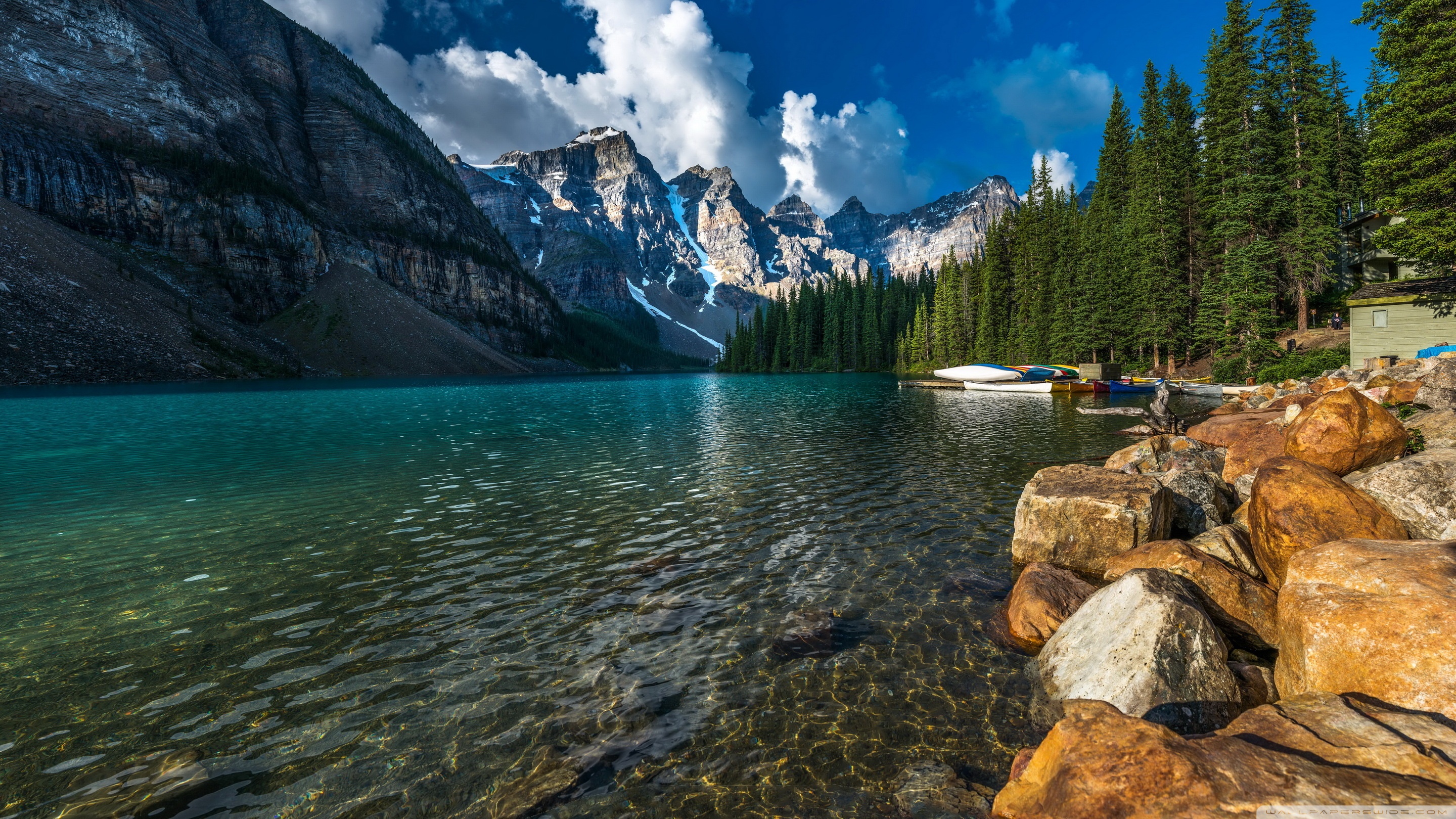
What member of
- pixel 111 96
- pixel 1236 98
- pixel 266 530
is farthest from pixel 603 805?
pixel 111 96

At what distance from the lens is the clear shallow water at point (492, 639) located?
5.82 metres

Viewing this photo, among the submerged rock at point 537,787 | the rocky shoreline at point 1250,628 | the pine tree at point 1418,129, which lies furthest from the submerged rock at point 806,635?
the pine tree at point 1418,129

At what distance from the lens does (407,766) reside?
19.5 ft

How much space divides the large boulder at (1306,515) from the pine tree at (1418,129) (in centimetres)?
3627

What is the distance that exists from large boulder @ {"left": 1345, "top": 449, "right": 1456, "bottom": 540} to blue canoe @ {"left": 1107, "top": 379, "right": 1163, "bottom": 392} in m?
46.7

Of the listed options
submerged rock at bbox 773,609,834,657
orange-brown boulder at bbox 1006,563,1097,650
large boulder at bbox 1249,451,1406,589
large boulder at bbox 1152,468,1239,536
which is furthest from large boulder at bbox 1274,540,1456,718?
large boulder at bbox 1152,468,1239,536

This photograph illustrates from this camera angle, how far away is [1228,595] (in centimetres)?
794

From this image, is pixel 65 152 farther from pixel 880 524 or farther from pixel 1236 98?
pixel 1236 98

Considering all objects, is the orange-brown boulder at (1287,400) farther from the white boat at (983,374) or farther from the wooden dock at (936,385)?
the wooden dock at (936,385)

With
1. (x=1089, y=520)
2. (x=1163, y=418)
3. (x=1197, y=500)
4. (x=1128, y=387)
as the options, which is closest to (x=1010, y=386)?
(x=1128, y=387)

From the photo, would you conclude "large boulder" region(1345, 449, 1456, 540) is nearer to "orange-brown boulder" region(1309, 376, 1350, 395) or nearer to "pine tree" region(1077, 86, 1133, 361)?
"orange-brown boulder" region(1309, 376, 1350, 395)

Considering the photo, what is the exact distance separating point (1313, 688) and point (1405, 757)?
1.95 meters

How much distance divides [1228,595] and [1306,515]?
1.60 metres

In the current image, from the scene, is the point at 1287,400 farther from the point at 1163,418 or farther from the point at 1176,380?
the point at 1176,380
